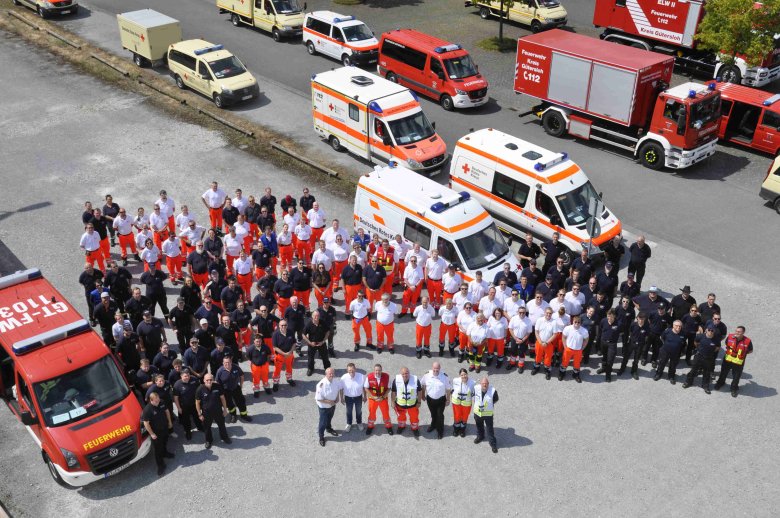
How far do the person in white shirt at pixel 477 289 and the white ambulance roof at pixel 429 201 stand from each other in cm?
146

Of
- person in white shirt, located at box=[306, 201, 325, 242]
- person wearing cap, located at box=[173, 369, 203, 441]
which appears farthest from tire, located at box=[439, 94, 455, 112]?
person wearing cap, located at box=[173, 369, 203, 441]

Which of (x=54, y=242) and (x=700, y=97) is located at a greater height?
(x=700, y=97)

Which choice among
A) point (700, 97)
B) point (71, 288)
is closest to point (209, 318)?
point (71, 288)

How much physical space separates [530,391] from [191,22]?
1115 inches

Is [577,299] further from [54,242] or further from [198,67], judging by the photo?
[198,67]

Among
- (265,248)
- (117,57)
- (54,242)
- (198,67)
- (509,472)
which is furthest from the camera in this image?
(117,57)

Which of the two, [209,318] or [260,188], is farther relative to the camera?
[260,188]

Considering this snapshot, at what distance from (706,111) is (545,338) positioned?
37.9 ft

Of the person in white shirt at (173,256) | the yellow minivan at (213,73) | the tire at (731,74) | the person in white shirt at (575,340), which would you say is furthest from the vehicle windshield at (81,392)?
the tire at (731,74)

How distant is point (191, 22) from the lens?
35500mm

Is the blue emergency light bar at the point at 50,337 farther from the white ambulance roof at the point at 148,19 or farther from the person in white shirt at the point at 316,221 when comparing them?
the white ambulance roof at the point at 148,19

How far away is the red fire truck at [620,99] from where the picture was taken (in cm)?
2186

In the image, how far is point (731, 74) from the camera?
2741 cm

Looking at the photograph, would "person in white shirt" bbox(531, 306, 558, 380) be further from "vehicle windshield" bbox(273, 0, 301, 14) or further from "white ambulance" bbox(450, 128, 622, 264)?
"vehicle windshield" bbox(273, 0, 301, 14)
